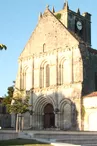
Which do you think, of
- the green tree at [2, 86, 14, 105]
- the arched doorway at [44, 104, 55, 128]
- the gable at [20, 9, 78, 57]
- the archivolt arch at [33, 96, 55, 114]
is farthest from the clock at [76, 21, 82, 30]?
the green tree at [2, 86, 14, 105]

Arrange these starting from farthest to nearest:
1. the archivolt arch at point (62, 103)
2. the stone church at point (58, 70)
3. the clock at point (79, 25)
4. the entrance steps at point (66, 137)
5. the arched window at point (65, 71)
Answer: the clock at point (79, 25), the arched window at point (65, 71), the archivolt arch at point (62, 103), the stone church at point (58, 70), the entrance steps at point (66, 137)

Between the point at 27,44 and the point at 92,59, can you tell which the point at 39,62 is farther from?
the point at 92,59

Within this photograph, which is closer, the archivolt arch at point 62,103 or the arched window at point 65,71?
the archivolt arch at point 62,103

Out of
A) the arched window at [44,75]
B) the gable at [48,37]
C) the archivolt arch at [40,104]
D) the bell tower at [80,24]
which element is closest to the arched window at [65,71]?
the gable at [48,37]

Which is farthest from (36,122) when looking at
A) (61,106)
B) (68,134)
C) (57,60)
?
(68,134)

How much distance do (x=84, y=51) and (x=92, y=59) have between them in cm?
232

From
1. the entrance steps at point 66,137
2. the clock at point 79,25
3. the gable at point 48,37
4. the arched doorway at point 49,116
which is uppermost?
the clock at point 79,25

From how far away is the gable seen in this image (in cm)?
5687

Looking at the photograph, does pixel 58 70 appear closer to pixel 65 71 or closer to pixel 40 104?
pixel 65 71

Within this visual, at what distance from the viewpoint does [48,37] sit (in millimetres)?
59812

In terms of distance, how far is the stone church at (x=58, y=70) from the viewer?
53438 millimetres

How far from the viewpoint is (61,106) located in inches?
2158

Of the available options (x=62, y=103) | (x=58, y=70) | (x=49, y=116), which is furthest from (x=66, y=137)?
(x=49, y=116)

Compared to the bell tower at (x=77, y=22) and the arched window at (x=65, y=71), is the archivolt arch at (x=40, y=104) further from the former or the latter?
the bell tower at (x=77, y=22)
